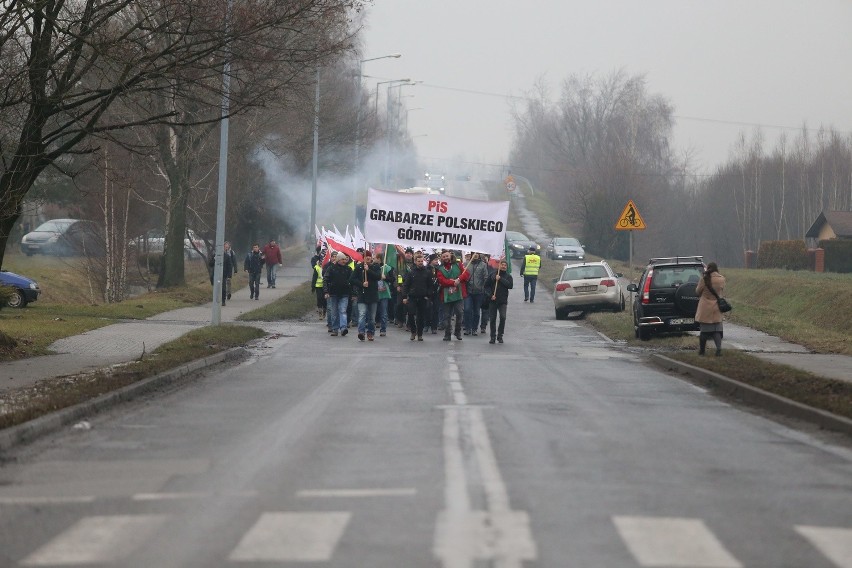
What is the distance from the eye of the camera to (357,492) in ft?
26.8

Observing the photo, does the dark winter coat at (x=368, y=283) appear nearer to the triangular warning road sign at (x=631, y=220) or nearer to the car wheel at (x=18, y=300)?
the triangular warning road sign at (x=631, y=220)

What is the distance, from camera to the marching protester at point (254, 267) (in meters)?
37.8

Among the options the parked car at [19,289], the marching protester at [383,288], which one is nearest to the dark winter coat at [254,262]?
the parked car at [19,289]

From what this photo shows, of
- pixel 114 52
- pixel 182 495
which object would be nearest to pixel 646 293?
pixel 114 52

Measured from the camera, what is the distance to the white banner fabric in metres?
27.6

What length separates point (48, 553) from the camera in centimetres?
652

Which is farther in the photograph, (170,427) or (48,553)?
(170,427)

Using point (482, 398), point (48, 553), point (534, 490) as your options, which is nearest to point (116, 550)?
point (48, 553)

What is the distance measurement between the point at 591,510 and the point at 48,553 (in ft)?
10.0

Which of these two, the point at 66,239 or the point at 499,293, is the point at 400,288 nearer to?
the point at 499,293

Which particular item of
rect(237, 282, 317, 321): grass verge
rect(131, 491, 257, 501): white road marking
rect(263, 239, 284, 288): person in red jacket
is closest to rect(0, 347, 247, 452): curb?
rect(131, 491, 257, 501): white road marking

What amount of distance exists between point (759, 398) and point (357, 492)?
→ 24.9 feet

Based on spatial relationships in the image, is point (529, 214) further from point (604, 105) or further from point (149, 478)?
point (149, 478)

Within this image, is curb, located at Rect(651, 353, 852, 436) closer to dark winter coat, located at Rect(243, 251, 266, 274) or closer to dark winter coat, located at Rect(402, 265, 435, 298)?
dark winter coat, located at Rect(402, 265, 435, 298)
